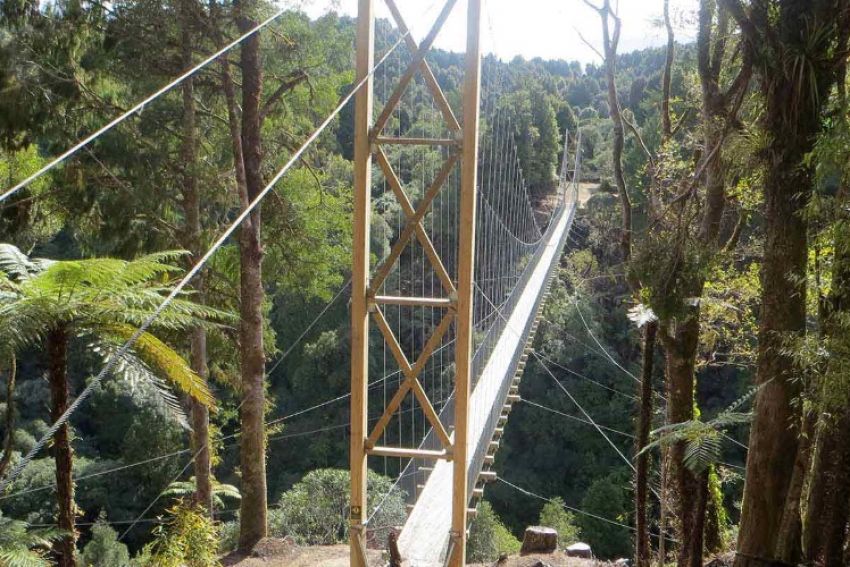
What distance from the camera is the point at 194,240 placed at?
460cm

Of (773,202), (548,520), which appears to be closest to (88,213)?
(773,202)

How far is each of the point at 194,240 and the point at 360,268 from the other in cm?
248

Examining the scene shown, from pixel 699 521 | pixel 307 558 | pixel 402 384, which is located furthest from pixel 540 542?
pixel 402 384

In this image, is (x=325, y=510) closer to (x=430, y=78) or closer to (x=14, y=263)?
(x=14, y=263)

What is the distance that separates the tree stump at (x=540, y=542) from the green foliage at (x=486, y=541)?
12.2 ft

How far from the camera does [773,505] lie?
7.75 feet

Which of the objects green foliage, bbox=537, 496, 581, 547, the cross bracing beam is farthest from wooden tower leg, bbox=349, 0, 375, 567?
green foliage, bbox=537, 496, 581, 547

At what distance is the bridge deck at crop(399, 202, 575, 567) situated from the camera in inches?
121

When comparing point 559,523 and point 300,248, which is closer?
point 300,248

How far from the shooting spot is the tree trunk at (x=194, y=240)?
454cm

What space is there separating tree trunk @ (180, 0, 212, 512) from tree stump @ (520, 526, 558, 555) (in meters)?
1.85

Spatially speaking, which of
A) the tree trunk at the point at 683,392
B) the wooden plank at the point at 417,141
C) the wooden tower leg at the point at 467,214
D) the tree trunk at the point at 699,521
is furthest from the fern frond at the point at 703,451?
the wooden plank at the point at 417,141

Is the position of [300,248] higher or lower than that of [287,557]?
higher

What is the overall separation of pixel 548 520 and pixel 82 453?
738 cm
